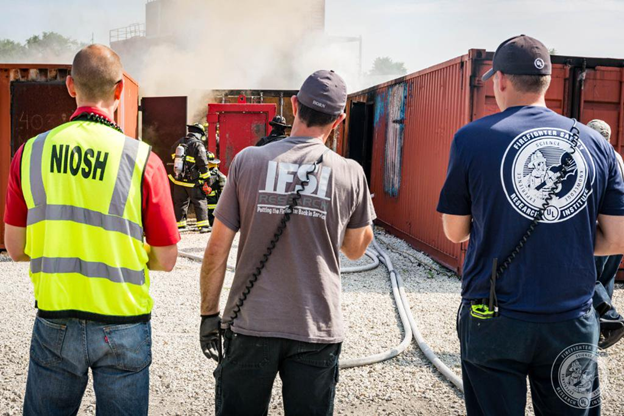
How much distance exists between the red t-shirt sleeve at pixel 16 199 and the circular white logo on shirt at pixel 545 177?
1.85m

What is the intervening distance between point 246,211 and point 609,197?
146cm

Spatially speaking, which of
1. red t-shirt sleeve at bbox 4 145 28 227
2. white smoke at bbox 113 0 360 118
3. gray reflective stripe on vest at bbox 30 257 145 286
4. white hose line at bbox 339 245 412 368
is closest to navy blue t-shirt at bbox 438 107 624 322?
gray reflective stripe on vest at bbox 30 257 145 286

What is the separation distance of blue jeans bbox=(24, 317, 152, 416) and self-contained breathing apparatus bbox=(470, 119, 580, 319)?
1328mm

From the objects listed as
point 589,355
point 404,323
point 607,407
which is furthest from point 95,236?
point 404,323

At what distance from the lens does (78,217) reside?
2201 mm

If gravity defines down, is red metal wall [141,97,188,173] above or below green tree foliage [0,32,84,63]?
below

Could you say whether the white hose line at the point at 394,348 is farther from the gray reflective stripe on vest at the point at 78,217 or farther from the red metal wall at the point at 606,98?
the red metal wall at the point at 606,98

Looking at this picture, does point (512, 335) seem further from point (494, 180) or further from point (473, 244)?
point (494, 180)

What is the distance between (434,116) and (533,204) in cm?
735

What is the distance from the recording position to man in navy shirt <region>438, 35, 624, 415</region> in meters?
2.24

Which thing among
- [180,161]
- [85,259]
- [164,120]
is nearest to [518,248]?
[85,259]

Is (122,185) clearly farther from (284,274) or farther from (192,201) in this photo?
(192,201)

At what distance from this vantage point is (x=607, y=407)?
423 centimetres

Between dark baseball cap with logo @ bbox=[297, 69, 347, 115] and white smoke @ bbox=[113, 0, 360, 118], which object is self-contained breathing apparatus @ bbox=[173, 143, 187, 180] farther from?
white smoke @ bbox=[113, 0, 360, 118]
